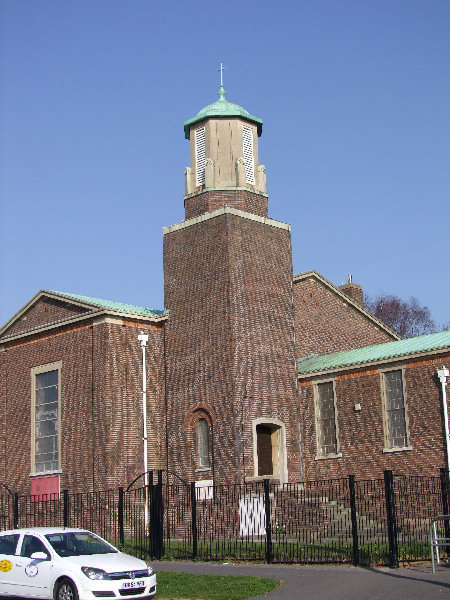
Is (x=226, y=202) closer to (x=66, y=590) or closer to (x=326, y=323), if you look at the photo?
(x=326, y=323)

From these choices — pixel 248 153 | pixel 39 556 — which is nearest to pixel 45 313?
pixel 248 153

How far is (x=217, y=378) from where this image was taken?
29.8 m

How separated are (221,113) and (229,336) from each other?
9289 millimetres

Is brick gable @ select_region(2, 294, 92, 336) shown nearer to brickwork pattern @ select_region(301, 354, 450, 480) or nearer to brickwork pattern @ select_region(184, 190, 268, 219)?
brickwork pattern @ select_region(184, 190, 268, 219)

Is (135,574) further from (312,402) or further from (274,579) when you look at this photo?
(312,402)

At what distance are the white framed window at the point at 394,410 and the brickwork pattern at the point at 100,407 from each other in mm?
8242

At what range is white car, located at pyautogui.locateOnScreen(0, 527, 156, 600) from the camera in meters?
15.0

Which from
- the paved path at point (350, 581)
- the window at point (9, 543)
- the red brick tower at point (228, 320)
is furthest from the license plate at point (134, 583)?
the red brick tower at point (228, 320)

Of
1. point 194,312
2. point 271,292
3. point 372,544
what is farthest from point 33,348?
point 372,544

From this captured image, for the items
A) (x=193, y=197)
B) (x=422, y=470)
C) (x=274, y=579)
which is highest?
(x=193, y=197)

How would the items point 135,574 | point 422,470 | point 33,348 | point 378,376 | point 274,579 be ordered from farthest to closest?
point 33,348
point 378,376
point 422,470
point 274,579
point 135,574

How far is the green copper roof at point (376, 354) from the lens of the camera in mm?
28766

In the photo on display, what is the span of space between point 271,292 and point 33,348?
10.1m

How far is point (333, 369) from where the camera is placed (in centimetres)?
3072
